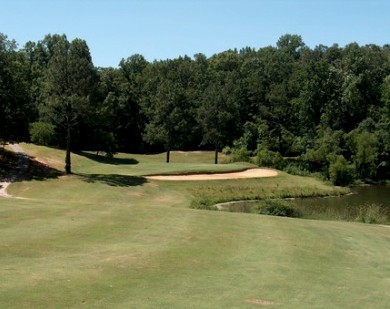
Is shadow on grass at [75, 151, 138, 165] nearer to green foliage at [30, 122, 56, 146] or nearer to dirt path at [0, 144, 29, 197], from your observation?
green foliage at [30, 122, 56, 146]

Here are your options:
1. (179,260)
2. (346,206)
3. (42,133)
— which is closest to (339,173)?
(346,206)

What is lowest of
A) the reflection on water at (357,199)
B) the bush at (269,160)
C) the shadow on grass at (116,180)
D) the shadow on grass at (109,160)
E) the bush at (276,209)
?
the reflection on water at (357,199)

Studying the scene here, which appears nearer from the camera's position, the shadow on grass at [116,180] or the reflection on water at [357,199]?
the shadow on grass at [116,180]

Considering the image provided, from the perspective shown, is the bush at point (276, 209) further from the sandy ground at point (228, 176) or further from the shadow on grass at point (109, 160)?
the shadow on grass at point (109, 160)

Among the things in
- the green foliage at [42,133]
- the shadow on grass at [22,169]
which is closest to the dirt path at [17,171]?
the shadow on grass at [22,169]

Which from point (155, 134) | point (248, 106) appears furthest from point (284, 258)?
point (248, 106)

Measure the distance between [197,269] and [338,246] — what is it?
302 inches

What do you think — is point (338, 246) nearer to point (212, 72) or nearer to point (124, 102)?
point (124, 102)

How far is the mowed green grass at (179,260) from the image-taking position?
10195mm

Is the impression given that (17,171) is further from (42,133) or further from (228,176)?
(42,133)

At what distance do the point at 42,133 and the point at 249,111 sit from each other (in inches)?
1659

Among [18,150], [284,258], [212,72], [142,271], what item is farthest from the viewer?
[212,72]

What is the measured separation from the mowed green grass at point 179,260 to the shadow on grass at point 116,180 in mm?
18219

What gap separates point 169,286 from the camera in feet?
36.1
